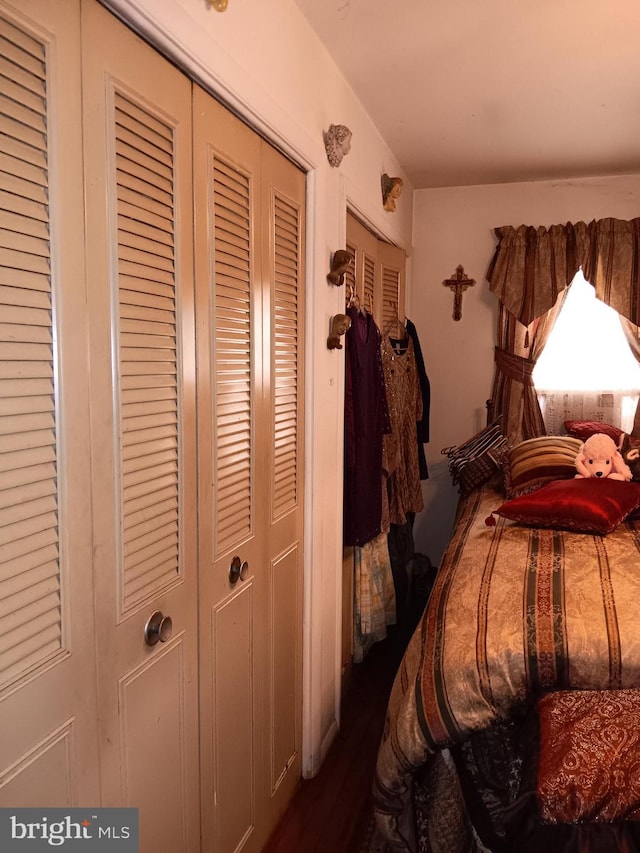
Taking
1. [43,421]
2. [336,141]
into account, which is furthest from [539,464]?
[43,421]

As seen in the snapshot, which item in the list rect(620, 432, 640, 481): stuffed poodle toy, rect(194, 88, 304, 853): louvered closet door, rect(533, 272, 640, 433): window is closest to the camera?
rect(194, 88, 304, 853): louvered closet door

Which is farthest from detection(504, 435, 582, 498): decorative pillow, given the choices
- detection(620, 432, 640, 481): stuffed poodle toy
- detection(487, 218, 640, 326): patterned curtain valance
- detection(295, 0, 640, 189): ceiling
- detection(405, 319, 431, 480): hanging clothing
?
detection(295, 0, 640, 189): ceiling

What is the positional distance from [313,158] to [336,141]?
18cm

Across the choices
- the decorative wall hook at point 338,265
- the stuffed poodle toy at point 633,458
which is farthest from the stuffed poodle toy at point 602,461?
the decorative wall hook at point 338,265

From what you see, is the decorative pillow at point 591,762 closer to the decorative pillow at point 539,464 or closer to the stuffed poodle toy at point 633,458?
the decorative pillow at point 539,464

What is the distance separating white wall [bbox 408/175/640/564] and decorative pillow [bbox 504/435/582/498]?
2.48 ft

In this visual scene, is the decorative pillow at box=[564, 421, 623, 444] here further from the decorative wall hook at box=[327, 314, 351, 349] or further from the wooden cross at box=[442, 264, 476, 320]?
the decorative wall hook at box=[327, 314, 351, 349]

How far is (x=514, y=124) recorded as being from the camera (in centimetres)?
287

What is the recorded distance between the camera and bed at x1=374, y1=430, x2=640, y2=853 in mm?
1728

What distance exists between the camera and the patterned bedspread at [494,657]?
173 cm

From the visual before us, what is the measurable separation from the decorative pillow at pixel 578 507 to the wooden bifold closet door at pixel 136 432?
113cm

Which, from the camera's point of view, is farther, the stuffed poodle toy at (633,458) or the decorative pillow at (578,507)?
the stuffed poodle toy at (633,458)

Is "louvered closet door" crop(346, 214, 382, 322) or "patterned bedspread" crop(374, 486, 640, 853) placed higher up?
"louvered closet door" crop(346, 214, 382, 322)

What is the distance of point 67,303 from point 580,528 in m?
2.06
